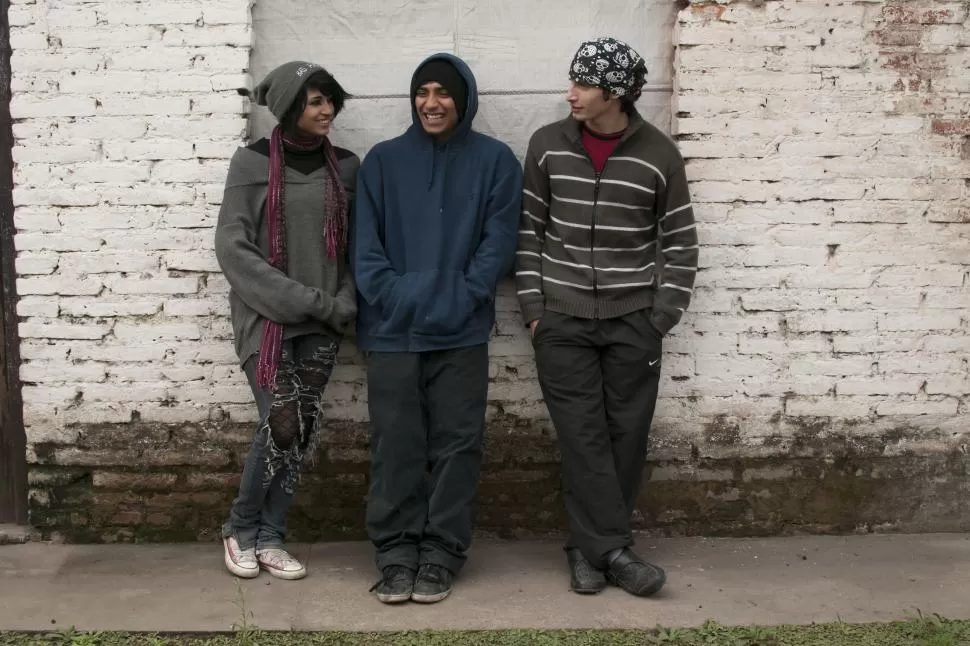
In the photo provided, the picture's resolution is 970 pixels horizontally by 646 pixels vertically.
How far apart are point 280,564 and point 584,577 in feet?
3.95

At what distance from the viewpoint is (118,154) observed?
4422mm

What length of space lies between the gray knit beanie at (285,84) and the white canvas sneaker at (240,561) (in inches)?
67.7

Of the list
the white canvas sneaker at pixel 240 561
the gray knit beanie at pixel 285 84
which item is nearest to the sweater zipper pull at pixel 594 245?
the gray knit beanie at pixel 285 84

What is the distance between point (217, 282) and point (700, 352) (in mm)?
2085

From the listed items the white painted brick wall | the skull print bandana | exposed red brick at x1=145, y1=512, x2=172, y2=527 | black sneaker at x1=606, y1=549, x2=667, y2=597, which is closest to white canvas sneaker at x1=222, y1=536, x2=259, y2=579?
exposed red brick at x1=145, y1=512, x2=172, y2=527

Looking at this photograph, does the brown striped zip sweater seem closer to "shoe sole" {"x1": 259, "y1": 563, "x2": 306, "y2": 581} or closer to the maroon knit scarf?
the maroon knit scarf

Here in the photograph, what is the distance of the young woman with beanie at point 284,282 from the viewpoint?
411cm

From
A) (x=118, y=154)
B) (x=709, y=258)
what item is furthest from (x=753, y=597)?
(x=118, y=154)

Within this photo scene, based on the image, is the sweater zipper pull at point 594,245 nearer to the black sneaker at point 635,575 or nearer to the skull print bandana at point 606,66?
the skull print bandana at point 606,66

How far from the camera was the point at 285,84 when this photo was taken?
13.4 ft

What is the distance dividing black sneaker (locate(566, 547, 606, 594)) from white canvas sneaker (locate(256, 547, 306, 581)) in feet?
3.51

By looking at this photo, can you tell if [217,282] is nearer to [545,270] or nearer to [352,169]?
[352,169]

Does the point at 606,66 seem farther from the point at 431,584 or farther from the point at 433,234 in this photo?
the point at 431,584

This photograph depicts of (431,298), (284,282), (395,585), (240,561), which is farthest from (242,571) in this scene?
(431,298)
